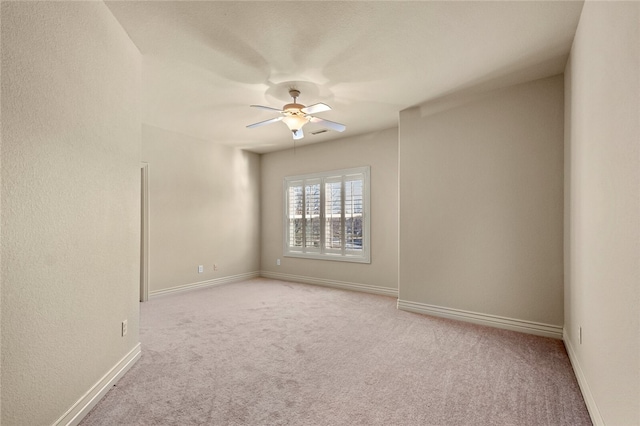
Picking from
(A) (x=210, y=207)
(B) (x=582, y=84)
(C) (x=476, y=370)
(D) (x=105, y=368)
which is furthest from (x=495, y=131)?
(A) (x=210, y=207)

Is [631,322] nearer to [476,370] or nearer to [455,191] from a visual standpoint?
[476,370]

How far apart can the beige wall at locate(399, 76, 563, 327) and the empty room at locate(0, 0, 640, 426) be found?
0.9 inches

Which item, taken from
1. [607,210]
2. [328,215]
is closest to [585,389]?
[607,210]

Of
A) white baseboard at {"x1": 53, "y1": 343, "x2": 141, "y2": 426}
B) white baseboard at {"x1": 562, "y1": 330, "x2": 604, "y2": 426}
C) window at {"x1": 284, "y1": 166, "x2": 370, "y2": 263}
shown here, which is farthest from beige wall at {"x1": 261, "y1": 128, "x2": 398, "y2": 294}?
white baseboard at {"x1": 53, "y1": 343, "x2": 141, "y2": 426}

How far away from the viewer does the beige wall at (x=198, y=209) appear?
496 centimetres

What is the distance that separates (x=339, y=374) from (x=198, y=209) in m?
4.12

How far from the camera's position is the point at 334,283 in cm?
571

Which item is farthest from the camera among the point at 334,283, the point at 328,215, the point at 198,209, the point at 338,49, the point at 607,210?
the point at 328,215

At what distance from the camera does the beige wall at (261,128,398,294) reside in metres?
5.12

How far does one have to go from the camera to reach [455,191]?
3799 mm

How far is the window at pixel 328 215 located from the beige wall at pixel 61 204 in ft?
12.0

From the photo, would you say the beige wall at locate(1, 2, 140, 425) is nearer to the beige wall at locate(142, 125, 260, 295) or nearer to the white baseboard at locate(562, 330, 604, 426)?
the beige wall at locate(142, 125, 260, 295)

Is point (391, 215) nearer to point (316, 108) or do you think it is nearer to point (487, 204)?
point (487, 204)

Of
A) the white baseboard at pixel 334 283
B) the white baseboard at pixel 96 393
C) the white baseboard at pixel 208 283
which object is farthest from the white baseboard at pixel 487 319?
the white baseboard at pixel 208 283
